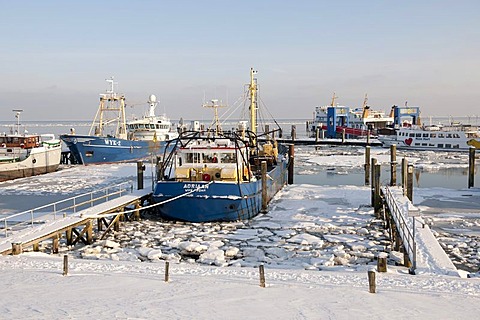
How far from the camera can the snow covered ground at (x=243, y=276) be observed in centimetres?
790

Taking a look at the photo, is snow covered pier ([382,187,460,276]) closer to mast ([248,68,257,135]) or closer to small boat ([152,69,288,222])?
small boat ([152,69,288,222])

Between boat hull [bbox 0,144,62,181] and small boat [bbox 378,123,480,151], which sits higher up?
small boat [bbox 378,123,480,151]

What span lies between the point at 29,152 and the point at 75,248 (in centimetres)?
2352

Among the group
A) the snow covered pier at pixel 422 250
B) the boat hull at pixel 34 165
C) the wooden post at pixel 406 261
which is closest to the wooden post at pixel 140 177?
the snow covered pier at pixel 422 250

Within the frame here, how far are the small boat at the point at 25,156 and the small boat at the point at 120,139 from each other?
416 centimetres

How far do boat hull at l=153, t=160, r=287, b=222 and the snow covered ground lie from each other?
46 centimetres

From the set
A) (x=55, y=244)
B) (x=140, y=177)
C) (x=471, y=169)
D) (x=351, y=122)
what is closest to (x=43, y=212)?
(x=140, y=177)

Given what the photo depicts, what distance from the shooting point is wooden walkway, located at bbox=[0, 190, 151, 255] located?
1228cm

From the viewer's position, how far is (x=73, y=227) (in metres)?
14.4

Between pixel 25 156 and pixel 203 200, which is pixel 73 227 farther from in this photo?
pixel 25 156

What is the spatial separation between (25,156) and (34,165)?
879mm

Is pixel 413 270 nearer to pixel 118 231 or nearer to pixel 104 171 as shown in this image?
pixel 118 231

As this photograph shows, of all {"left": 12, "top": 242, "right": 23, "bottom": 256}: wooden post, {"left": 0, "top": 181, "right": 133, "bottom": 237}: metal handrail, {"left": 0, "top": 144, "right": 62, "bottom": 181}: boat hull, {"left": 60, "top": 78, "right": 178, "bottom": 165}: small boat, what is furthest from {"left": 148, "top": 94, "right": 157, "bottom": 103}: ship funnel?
{"left": 12, "top": 242, "right": 23, "bottom": 256}: wooden post

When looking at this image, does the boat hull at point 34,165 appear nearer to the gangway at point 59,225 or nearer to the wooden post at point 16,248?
the gangway at point 59,225
